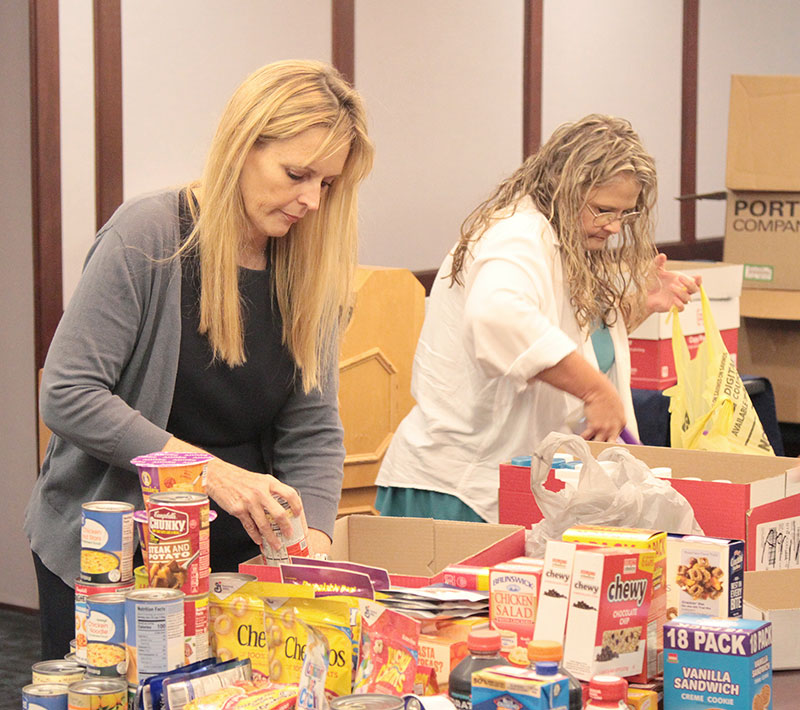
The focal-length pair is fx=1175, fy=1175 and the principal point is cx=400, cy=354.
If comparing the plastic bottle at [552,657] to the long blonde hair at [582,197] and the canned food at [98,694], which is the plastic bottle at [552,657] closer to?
the canned food at [98,694]

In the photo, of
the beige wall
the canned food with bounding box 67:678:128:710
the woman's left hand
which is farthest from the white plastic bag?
the beige wall

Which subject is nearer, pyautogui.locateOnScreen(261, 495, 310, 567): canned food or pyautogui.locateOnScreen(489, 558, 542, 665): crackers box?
pyautogui.locateOnScreen(489, 558, 542, 665): crackers box

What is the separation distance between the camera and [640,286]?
101 inches

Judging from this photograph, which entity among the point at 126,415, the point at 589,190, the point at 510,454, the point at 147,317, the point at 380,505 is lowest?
the point at 380,505

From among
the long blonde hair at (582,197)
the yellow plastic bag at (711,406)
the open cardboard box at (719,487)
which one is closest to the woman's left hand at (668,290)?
the yellow plastic bag at (711,406)

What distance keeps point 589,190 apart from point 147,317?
98 cm

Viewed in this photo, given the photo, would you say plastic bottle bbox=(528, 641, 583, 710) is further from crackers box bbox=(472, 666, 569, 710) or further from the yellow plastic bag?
the yellow plastic bag

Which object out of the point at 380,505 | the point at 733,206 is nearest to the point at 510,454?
the point at 380,505

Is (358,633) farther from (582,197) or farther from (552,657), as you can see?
(582,197)

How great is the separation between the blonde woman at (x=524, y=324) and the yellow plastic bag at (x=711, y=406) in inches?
6.0

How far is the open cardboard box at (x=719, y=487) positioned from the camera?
1.76 metres

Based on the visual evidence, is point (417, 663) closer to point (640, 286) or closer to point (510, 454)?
point (510, 454)

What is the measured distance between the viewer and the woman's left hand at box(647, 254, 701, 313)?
272cm

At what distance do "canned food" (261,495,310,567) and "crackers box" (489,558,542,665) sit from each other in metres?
0.30
